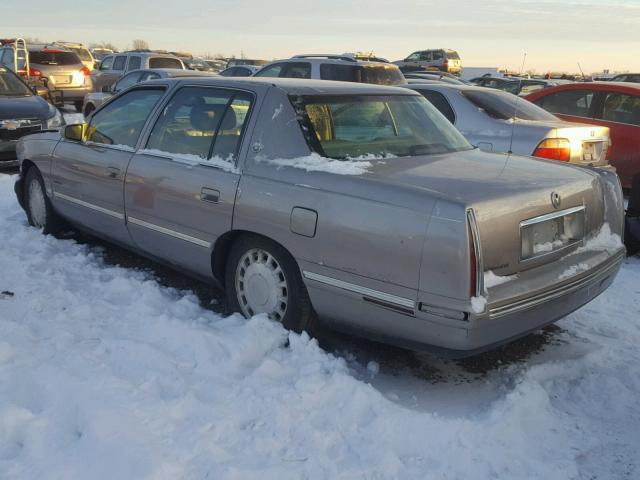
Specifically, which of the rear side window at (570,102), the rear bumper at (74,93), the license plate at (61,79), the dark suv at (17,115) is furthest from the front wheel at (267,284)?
the license plate at (61,79)

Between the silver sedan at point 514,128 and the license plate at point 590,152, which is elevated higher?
the silver sedan at point 514,128

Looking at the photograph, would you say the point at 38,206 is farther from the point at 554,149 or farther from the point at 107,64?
the point at 107,64

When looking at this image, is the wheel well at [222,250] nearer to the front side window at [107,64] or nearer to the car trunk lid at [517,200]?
the car trunk lid at [517,200]

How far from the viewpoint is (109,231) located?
4.93 meters

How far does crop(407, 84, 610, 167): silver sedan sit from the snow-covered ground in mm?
2783

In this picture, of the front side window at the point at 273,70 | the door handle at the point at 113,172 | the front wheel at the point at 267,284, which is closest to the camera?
the front wheel at the point at 267,284

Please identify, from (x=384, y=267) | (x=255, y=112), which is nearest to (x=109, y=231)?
(x=255, y=112)

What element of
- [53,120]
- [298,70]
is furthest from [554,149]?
[53,120]

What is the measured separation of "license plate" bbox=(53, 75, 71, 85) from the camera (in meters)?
16.9

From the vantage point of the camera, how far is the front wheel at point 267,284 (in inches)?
141

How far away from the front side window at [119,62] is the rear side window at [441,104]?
1299cm

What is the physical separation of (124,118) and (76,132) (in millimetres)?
506

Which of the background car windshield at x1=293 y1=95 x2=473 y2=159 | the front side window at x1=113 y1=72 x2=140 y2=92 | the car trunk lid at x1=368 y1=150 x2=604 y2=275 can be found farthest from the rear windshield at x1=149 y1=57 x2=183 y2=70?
the car trunk lid at x1=368 y1=150 x2=604 y2=275

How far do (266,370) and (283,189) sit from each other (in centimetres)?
97
